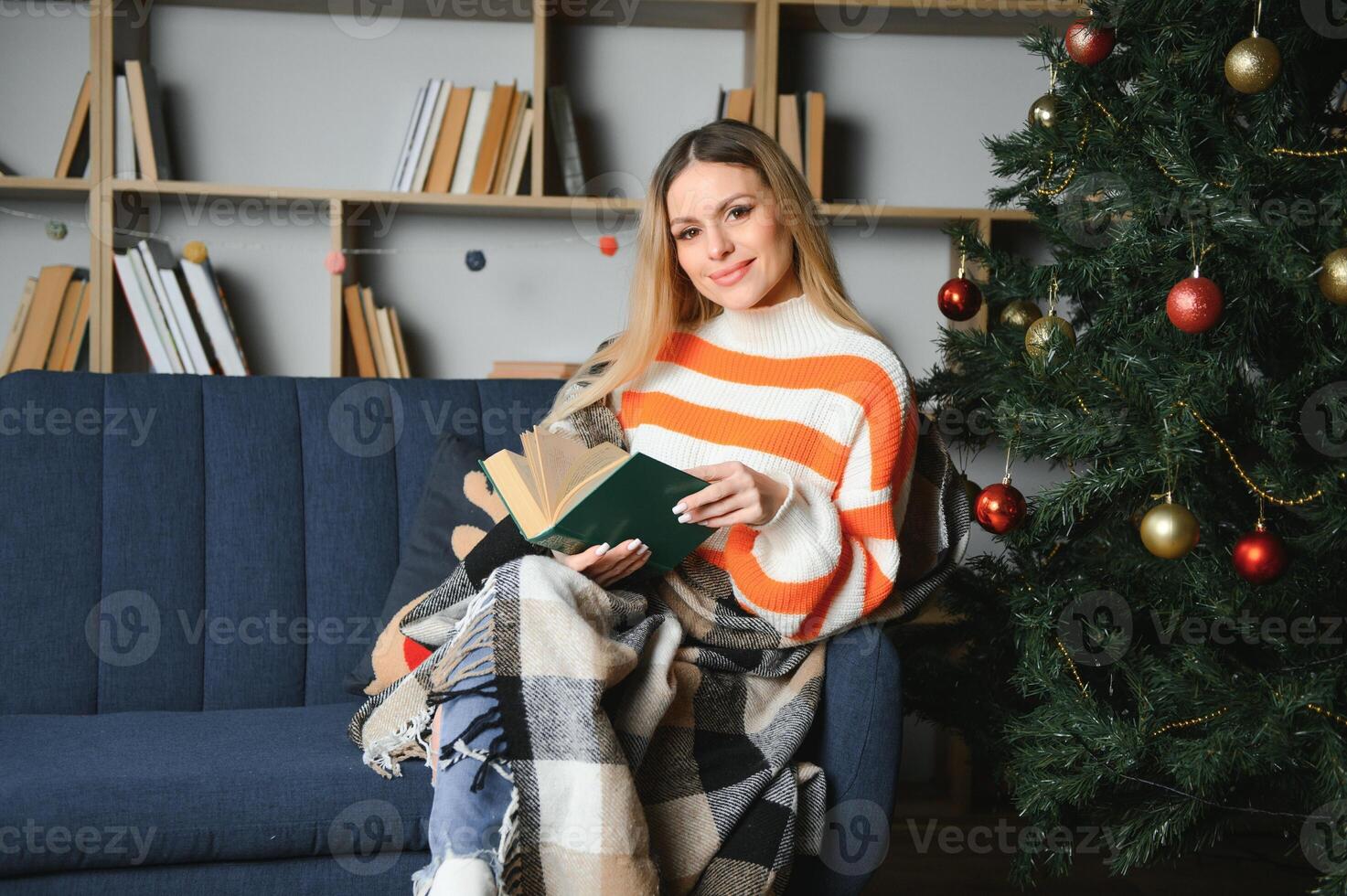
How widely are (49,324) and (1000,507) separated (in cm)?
198

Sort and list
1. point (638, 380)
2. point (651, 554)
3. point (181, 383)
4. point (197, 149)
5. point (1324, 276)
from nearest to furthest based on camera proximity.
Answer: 1. point (1324, 276)
2. point (651, 554)
3. point (638, 380)
4. point (181, 383)
5. point (197, 149)

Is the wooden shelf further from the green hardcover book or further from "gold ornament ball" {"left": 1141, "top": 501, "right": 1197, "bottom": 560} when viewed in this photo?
"gold ornament ball" {"left": 1141, "top": 501, "right": 1197, "bottom": 560}

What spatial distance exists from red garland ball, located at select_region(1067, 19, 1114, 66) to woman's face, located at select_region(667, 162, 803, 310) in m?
0.45

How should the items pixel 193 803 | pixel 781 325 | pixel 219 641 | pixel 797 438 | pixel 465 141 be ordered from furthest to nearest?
pixel 465 141 → pixel 219 641 → pixel 781 325 → pixel 797 438 → pixel 193 803

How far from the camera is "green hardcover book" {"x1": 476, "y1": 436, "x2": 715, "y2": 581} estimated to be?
3.89 feet

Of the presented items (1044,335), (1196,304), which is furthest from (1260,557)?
(1044,335)

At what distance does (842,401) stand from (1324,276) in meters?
0.57

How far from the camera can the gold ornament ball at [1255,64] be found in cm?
128

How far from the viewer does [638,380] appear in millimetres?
1639

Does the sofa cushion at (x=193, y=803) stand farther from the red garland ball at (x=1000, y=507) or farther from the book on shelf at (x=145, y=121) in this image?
the book on shelf at (x=145, y=121)

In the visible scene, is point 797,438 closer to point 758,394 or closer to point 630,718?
point 758,394

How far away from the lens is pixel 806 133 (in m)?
2.48

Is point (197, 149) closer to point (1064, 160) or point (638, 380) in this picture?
point (638, 380)

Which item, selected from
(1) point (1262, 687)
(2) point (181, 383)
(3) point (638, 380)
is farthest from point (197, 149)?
(1) point (1262, 687)
